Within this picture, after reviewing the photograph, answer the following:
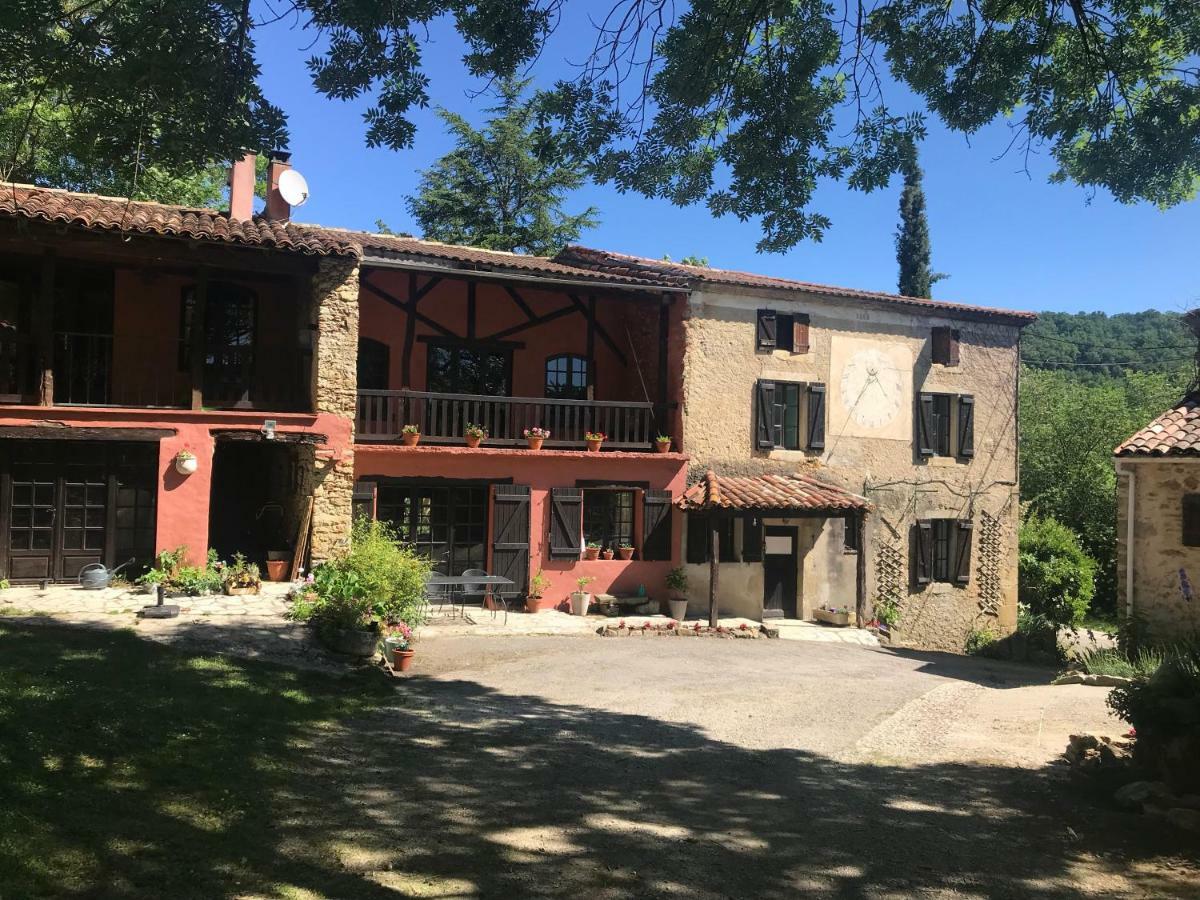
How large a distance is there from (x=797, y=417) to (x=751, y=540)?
3.00 m

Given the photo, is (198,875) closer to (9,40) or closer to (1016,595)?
(9,40)

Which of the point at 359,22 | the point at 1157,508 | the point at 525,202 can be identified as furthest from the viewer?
the point at 525,202

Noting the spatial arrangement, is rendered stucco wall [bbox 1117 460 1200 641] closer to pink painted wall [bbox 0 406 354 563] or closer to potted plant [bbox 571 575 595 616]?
potted plant [bbox 571 575 595 616]

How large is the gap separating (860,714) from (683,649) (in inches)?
161

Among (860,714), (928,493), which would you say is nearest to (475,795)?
(860,714)

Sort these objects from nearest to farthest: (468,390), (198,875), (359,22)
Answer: (198,875) < (359,22) < (468,390)

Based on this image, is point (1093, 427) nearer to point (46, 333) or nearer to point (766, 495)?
point (766, 495)

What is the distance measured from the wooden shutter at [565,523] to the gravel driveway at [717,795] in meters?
5.30

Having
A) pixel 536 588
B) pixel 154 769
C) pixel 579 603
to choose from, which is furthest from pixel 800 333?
pixel 154 769

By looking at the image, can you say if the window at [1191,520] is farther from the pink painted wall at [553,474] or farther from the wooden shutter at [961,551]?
the pink painted wall at [553,474]

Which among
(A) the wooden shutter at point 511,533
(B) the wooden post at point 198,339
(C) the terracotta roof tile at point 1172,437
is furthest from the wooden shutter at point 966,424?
(B) the wooden post at point 198,339

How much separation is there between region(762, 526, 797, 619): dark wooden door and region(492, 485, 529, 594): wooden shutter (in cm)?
521

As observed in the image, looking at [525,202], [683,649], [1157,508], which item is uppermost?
A: [525,202]

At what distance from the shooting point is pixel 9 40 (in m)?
5.19
